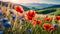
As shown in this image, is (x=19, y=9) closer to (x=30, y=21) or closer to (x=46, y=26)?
(x=30, y=21)

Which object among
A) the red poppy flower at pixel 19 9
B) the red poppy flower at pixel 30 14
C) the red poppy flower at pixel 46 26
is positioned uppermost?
the red poppy flower at pixel 19 9

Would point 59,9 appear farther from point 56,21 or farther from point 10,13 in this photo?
point 10,13

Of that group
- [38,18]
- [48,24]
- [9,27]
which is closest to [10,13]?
[9,27]

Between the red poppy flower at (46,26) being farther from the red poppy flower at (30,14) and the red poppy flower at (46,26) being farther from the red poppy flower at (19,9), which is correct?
the red poppy flower at (19,9)

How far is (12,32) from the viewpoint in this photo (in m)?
1.60

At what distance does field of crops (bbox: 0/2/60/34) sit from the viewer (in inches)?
65.2

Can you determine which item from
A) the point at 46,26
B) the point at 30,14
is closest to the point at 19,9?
the point at 30,14

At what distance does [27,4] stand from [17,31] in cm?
31

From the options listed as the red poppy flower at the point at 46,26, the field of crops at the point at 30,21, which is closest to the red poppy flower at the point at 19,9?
the field of crops at the point at 30,21

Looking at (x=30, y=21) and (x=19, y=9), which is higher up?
(x=19, y=9)

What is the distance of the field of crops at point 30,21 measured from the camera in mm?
1656

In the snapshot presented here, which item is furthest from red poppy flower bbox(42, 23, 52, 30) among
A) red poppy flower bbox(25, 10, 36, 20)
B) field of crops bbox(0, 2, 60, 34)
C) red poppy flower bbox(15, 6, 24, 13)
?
red poppy flower bbox(15, 6, 24, 13)

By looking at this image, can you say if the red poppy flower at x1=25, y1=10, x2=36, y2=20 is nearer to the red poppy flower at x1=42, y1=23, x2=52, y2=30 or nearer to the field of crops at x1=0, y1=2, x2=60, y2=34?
the field of crops at x1=0, y1=2, x2=60, y2=34

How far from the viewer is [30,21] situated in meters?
1.71
